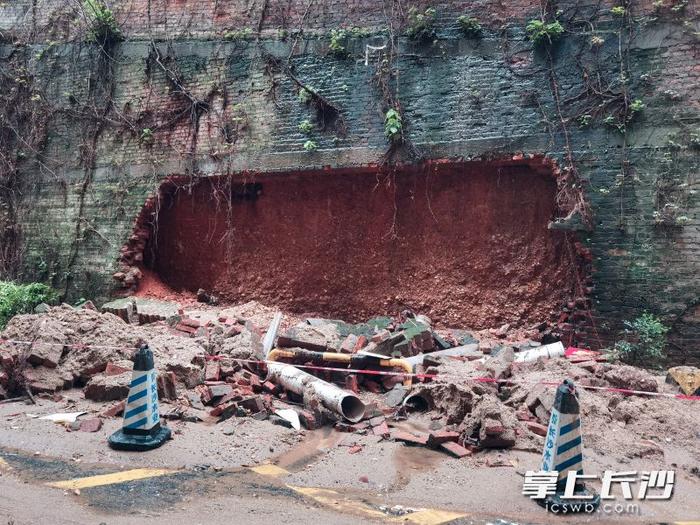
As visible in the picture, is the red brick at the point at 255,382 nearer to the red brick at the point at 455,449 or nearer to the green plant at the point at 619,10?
the red brick at the point at 455,449

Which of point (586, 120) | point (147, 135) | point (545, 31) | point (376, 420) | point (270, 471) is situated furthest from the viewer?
point (147, 135)

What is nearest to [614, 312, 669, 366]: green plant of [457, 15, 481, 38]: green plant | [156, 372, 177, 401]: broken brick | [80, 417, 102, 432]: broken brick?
[457, 15, 481, 38]: green plant

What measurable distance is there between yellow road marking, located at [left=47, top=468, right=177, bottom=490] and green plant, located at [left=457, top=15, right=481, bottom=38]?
23.4 feet

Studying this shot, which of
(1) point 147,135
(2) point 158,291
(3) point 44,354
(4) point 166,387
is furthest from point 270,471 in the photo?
(1) point 147,135

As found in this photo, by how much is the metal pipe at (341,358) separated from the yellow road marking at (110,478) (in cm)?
251

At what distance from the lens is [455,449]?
14.2 ft

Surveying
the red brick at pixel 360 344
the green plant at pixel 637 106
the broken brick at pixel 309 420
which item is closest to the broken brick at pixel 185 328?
the red brick at pixel 360 344

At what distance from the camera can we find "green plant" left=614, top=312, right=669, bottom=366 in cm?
682

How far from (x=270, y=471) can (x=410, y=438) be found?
49.8 inches

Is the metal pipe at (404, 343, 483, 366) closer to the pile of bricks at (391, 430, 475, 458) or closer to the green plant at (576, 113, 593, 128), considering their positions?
the pile of bricks at (391, 430, 475, 458)

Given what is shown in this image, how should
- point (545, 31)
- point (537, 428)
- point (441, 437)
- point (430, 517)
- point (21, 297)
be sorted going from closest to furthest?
1. point (430, 517)
2. point (441, 437)
3. point (537, 428)
4. point (545, 31)
5. point (21, 297)

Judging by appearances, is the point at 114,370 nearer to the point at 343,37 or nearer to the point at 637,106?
the point at 343,37

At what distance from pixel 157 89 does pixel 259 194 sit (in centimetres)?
281

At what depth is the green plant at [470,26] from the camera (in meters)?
7.98
